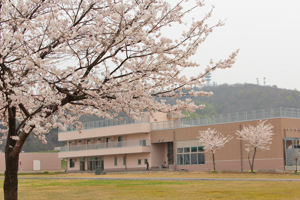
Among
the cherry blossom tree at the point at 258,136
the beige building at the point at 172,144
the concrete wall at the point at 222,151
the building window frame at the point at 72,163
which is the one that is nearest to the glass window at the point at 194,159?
the beige building at the point at 172,144

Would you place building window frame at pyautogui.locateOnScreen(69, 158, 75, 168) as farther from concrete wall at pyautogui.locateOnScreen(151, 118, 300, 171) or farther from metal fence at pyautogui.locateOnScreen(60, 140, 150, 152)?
concrete wall at pyautogui.locateOnScreen(151, 118, 300, 171)

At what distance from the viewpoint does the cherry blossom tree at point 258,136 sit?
4447cm

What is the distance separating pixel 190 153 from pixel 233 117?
8.08 metres

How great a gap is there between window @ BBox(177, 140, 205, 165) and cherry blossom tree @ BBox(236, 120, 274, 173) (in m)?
8.68

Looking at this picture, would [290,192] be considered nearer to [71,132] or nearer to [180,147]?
[180,147]

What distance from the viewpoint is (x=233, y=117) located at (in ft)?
169

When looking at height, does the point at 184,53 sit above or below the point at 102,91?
above

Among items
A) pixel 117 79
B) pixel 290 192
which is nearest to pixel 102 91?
pixel 117 79

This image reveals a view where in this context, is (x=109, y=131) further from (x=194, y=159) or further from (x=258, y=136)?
(x=258, y=136)

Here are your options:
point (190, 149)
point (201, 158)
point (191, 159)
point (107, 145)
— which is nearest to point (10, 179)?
point (201, 158)

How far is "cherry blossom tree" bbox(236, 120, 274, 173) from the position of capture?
4447 cm

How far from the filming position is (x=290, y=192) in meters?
19.5

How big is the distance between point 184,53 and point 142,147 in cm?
4963

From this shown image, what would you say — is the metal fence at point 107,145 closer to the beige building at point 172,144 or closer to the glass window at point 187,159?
the beige building at point 172,144
